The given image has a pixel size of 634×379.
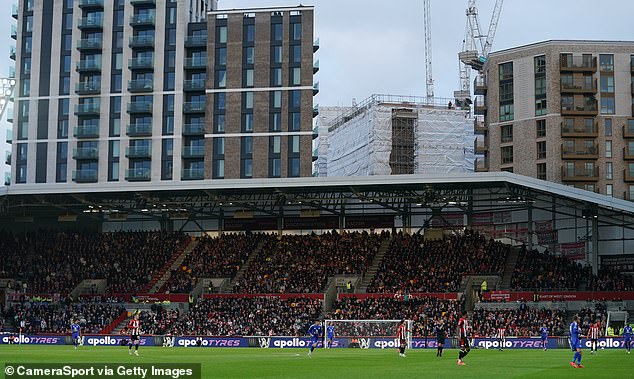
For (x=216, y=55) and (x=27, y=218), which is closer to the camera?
(x=27, y=218)

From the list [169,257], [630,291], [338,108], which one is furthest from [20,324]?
[338,108]

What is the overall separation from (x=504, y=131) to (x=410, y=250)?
1609 inches

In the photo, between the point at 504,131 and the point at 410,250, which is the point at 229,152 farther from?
the point at 410,250

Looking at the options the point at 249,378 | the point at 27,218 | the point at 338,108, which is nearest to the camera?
the point at 249,378

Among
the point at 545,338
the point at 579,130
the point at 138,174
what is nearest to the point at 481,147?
the point at 579,130

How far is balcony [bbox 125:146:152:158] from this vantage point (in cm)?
12650

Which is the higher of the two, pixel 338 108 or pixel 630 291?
pixel 338 108

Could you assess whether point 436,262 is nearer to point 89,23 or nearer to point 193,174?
point 193,174

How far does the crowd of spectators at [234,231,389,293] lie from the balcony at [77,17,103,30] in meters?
52.9

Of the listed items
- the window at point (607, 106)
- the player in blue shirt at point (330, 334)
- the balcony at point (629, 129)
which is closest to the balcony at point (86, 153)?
the window at point (607, 106)

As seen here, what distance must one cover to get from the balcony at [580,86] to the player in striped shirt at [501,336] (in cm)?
5280

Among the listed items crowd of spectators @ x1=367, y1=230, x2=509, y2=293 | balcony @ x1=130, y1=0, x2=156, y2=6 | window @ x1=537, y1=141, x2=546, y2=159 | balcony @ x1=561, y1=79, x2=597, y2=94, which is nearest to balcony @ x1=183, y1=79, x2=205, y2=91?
balcony @ x1=130, y1=0, x2=156, y2=6

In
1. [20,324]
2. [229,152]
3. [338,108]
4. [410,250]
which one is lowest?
[20,324]

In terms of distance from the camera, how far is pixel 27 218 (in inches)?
3760
